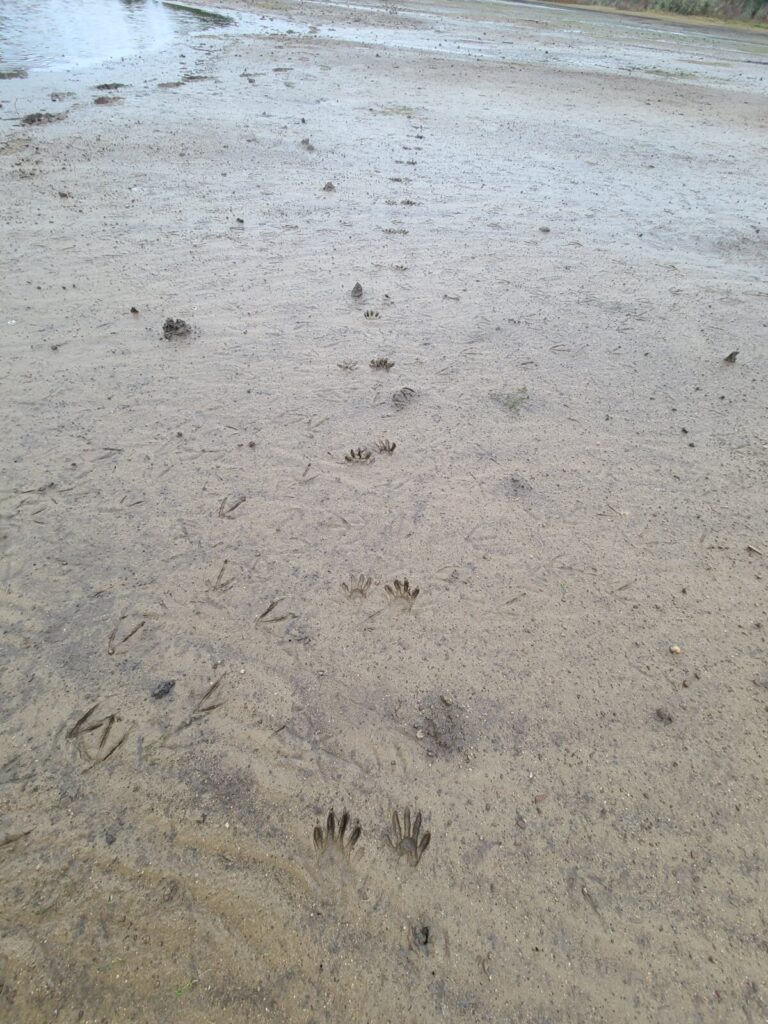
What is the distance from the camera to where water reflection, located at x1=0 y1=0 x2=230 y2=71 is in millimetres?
10633

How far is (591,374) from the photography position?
4.05 metres

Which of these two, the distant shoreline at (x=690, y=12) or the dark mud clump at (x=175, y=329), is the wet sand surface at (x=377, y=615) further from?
the distant shoreline at (x=690, y=12)

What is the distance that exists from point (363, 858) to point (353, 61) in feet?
48.3

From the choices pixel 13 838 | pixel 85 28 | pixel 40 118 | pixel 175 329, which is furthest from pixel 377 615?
pixel 85 28

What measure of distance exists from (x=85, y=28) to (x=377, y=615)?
690 inches

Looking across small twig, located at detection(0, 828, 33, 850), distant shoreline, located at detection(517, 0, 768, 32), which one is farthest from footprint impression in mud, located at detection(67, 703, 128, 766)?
distant shoreline, located at detection(517, 0, 768, 32)

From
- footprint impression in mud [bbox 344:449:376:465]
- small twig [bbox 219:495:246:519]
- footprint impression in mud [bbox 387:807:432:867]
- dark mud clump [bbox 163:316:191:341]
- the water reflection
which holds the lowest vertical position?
footprint impression in mud [bbox 387:807:432:867]

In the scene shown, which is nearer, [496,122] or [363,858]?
[363,858]

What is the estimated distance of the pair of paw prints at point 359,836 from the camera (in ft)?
6.22

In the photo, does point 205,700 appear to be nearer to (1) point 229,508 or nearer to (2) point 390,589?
(2) point 390,589

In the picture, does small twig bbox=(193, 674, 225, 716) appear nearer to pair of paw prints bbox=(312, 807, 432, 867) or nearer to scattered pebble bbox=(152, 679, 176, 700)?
scattered pebble bbox=(152, 679, 176, 700)

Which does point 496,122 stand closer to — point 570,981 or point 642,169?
point 642,169

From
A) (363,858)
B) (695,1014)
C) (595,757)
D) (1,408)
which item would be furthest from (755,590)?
(1,408)

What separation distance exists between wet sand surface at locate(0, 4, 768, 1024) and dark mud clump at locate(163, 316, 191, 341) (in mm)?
81
